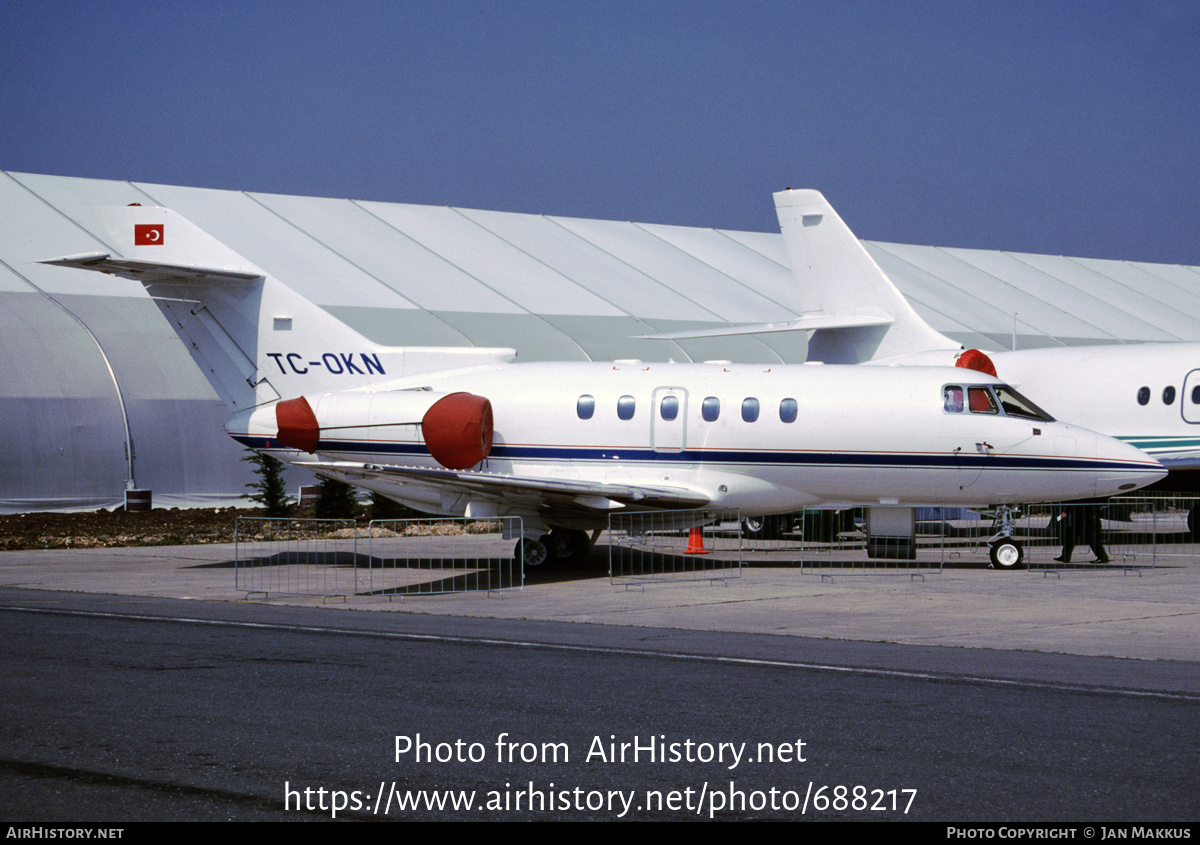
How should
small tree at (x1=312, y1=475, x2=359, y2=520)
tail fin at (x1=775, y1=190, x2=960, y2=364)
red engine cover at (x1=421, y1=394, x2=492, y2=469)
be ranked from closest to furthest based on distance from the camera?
red engine cover at (x1=421, y1=394, x2=492, y2=469) → tail fin at (x1=775, y1=190, x2=960, y2=364) → small tree at (x1=312, y1=475, x2=359, y2=520)

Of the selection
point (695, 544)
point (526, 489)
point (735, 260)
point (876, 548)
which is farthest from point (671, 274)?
point (526, 489)

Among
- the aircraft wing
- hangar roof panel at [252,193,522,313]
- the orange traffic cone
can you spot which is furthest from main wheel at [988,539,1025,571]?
hangar roof panel at [252,193,522,313]

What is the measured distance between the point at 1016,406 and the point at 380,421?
32.3 feet

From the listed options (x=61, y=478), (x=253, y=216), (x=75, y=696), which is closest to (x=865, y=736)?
(x=75, y=696)

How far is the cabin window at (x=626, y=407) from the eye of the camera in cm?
2041

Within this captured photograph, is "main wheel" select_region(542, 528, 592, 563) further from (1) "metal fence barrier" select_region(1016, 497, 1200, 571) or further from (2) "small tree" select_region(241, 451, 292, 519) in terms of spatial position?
(2) "small tree" select_region(241, 451, 292, 519)

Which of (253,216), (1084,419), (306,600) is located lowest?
(306,600)

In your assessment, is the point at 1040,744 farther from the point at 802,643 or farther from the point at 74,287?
the point at 74,287

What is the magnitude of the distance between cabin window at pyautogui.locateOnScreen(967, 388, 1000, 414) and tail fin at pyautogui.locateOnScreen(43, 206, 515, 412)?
26.5 ft

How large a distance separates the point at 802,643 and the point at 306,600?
6.91 m

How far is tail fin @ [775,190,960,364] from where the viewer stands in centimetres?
2800

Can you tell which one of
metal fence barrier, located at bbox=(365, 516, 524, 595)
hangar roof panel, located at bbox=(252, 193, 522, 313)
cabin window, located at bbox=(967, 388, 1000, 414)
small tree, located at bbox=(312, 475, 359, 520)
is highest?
hangar roof panel, located at bbox=(252, 193, 522, 313)

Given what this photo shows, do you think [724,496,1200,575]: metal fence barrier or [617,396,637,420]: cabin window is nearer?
[617,396,637,420]: cabin window

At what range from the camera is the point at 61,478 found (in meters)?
29.3
